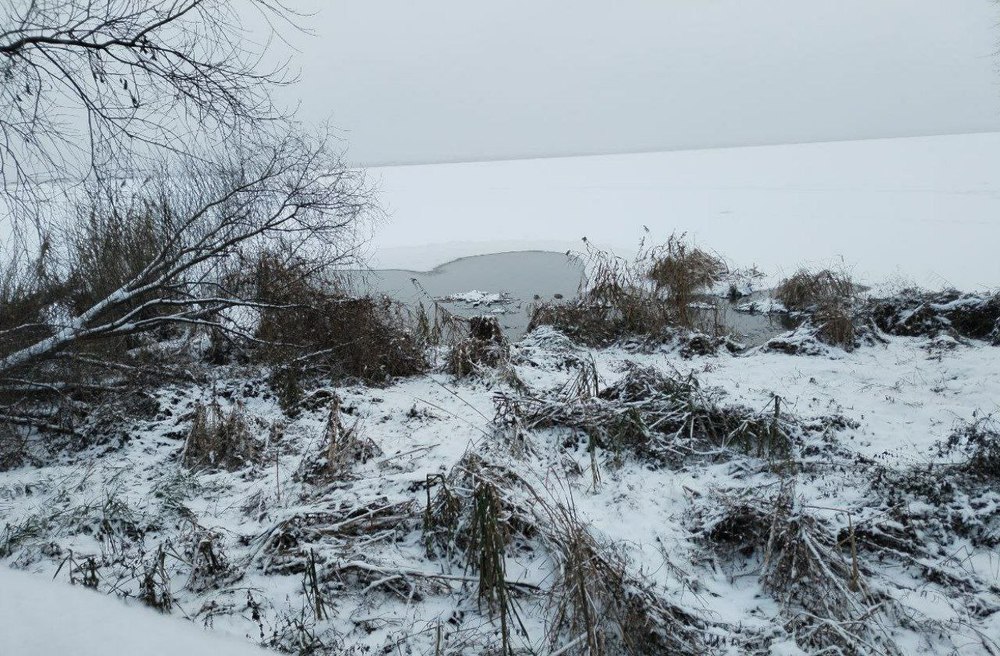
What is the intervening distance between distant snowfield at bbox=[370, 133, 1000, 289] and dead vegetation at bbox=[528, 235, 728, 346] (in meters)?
3.10

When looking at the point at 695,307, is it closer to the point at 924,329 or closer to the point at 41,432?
the point at 924,329

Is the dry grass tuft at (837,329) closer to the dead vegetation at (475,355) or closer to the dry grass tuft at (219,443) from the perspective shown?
the dead vegetation at (475,355)

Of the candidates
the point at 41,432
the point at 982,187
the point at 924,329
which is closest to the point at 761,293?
the point at 924,329

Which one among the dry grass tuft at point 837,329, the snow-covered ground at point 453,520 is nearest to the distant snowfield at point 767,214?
the dry grass tuft at point 837,329

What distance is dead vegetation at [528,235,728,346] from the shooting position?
7012 mm

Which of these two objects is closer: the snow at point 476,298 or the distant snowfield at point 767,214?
the snow at point 476,298

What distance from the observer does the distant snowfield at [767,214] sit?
1021 cm

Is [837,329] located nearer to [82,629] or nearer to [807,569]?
[807,569]

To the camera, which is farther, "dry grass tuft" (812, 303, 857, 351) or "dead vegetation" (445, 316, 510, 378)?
"dry grass tuft" (812, 303, 857, 351)

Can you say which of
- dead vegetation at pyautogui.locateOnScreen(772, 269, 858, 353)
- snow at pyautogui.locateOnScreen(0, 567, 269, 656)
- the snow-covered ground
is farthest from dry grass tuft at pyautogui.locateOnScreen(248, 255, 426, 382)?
snow at pyautogui.locateOnScreen(0, 567, 269, 656)

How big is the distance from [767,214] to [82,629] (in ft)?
50.3

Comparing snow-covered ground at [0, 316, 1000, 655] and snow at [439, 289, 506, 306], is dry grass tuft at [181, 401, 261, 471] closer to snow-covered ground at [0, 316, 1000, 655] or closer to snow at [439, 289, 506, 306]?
snow-covered ground at [0, 316, 1000, 655]

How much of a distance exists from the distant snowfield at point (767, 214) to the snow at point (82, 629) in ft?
30.3

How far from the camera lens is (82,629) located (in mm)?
1021
